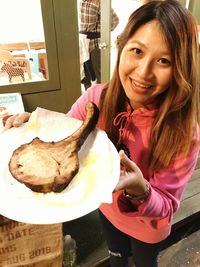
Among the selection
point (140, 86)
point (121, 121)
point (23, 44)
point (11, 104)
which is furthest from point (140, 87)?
point (23, 44)

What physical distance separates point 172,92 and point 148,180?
281mm

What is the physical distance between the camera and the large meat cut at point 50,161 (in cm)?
51

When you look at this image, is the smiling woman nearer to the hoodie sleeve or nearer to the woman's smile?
the woman's smile

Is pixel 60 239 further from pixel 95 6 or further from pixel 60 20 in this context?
pixel 95 6

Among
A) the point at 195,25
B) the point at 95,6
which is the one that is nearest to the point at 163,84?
the point at 195,25

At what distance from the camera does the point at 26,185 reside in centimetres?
50

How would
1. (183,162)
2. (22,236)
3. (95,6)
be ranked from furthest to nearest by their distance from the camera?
(95,6) → (22,236) → (183,162)

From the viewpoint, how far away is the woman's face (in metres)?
0.52

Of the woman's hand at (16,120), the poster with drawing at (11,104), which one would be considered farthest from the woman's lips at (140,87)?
the poster with drawing at (11,104)

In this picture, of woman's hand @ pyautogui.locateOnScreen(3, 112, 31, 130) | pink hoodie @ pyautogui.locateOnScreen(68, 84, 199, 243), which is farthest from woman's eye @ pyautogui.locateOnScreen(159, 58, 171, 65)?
woman's hand @ pyautogui.locateOnScreen(3, 112, 31, 130)

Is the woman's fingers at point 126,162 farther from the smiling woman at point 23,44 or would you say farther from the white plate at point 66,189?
the smiling woman at point 23,44

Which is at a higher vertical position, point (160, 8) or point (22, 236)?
point (160, 8)

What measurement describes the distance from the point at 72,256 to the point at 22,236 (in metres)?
0.48

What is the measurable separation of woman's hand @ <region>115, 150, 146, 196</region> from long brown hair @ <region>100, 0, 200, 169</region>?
0.14 m
